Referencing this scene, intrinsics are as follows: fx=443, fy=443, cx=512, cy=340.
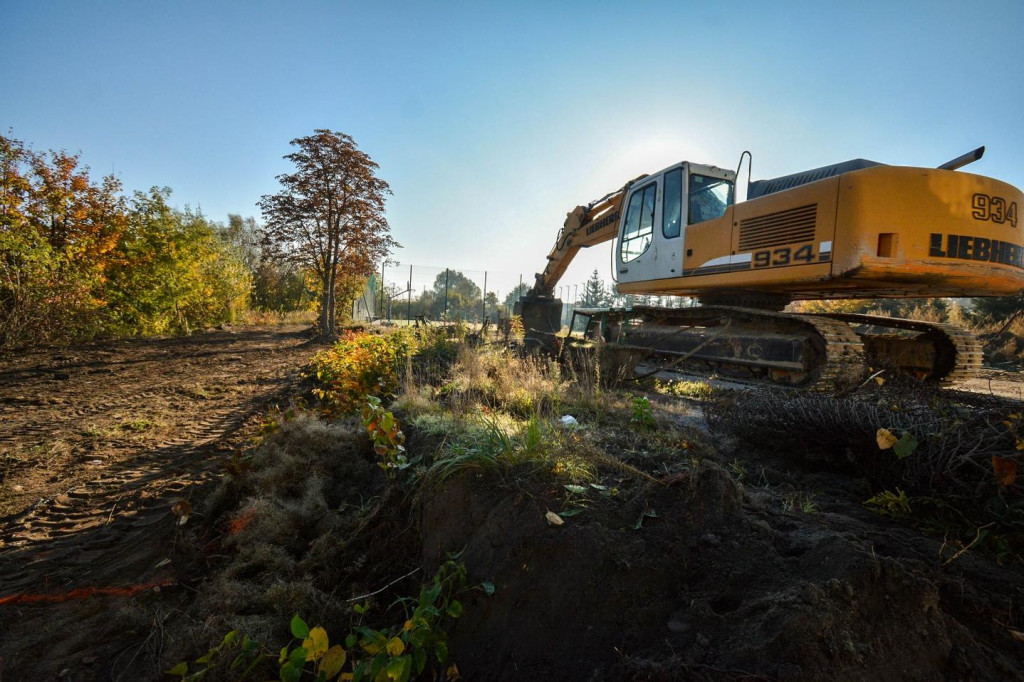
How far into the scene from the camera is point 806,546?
1604mm

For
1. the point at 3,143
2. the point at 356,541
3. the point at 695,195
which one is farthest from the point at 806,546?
the point at 3,143

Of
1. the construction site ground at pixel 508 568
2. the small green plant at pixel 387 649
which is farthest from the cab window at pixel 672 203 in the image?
the small green plant at pixel 387 649

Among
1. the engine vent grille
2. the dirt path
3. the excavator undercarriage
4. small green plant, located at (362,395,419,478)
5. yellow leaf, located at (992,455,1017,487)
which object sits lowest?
the dirt path

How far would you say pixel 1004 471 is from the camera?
5.45 feet

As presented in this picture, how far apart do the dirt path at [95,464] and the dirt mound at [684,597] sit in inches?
77.8

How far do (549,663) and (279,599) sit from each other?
1.51m

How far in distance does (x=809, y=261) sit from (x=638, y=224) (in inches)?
121

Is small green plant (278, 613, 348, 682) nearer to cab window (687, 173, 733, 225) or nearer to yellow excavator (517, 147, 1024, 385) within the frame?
yellow excavator (517, 147, 1024, 385)

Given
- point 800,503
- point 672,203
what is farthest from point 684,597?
point 672,203

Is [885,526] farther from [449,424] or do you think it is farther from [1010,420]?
[449,424]

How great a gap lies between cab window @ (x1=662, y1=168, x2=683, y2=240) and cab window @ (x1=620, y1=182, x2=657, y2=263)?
10.1 inches

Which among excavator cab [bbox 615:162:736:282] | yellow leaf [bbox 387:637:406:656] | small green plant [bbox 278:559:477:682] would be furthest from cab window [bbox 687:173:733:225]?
yellow leaf [bbox 387:637:406:656]

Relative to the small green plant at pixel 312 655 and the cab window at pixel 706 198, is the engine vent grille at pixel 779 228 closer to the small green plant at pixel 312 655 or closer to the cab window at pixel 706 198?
the cab window at pixel 706 198

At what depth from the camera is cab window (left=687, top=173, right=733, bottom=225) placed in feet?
21.3
